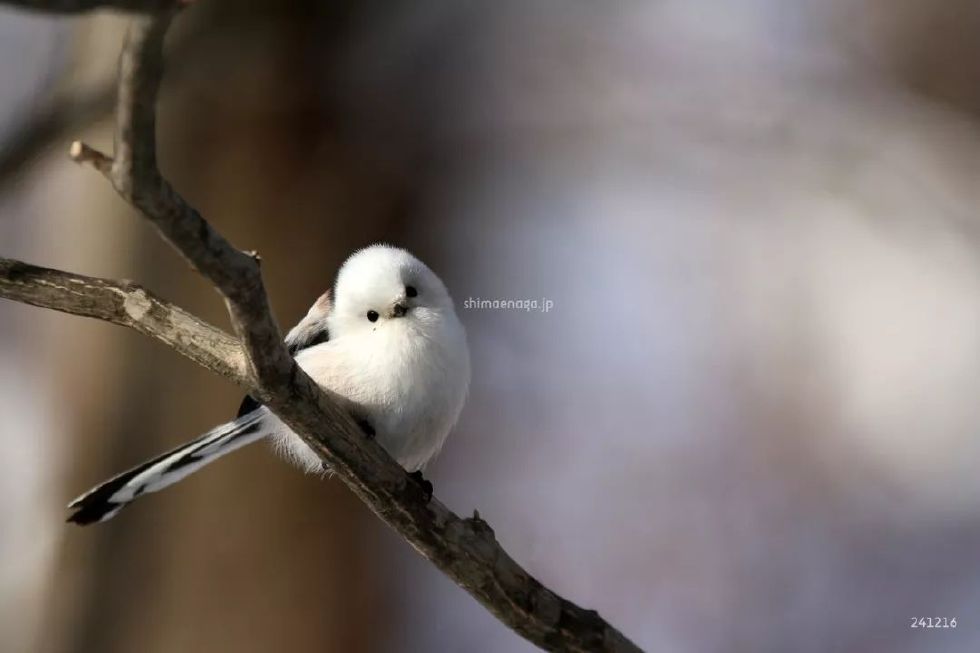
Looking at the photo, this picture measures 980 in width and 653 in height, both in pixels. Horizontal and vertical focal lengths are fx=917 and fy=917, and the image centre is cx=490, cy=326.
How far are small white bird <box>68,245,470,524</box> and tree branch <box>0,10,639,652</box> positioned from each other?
5 centimetres

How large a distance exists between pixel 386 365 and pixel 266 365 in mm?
343

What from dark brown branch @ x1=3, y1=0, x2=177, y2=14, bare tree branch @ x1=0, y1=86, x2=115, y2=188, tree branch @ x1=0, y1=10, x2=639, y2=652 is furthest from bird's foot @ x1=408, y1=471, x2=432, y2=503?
bare tree branch @ x1=0, y1=86, x2=115, y2=188

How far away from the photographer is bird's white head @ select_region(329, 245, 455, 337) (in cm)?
125

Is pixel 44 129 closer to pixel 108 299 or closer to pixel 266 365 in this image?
pixel 108 299

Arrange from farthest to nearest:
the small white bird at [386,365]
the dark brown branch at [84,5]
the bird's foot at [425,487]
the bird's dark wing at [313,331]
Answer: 1. the bird's dark wing at [313,331]
2. the small white bird at [386,365]
3. the bird's foot at [425,487]
4. the dark brown branch at [84,5]

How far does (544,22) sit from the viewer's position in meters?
2.57

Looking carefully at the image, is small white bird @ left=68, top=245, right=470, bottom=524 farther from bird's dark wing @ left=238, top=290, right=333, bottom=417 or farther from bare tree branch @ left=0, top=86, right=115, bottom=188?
bare tree branch @ left=0, top=86, right=115, bottom=188

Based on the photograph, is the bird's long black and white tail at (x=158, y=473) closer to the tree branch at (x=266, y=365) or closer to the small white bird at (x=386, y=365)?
the small white bird at (x=386, y=365)

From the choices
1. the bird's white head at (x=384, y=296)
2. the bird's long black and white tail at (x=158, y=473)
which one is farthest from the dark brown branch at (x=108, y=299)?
the bird's white head at (x=384, y=296)

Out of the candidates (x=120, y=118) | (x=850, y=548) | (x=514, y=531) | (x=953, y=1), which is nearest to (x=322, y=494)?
(x=514, y=531)

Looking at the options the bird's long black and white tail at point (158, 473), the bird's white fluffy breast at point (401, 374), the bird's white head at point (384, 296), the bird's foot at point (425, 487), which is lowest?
the bird's long black and white tail at point (158, 473)

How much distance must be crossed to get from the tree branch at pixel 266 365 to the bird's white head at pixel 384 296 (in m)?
0.13

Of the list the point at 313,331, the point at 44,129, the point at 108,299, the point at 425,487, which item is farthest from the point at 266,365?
the point at 44,129

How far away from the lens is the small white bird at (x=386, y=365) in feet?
3.93
